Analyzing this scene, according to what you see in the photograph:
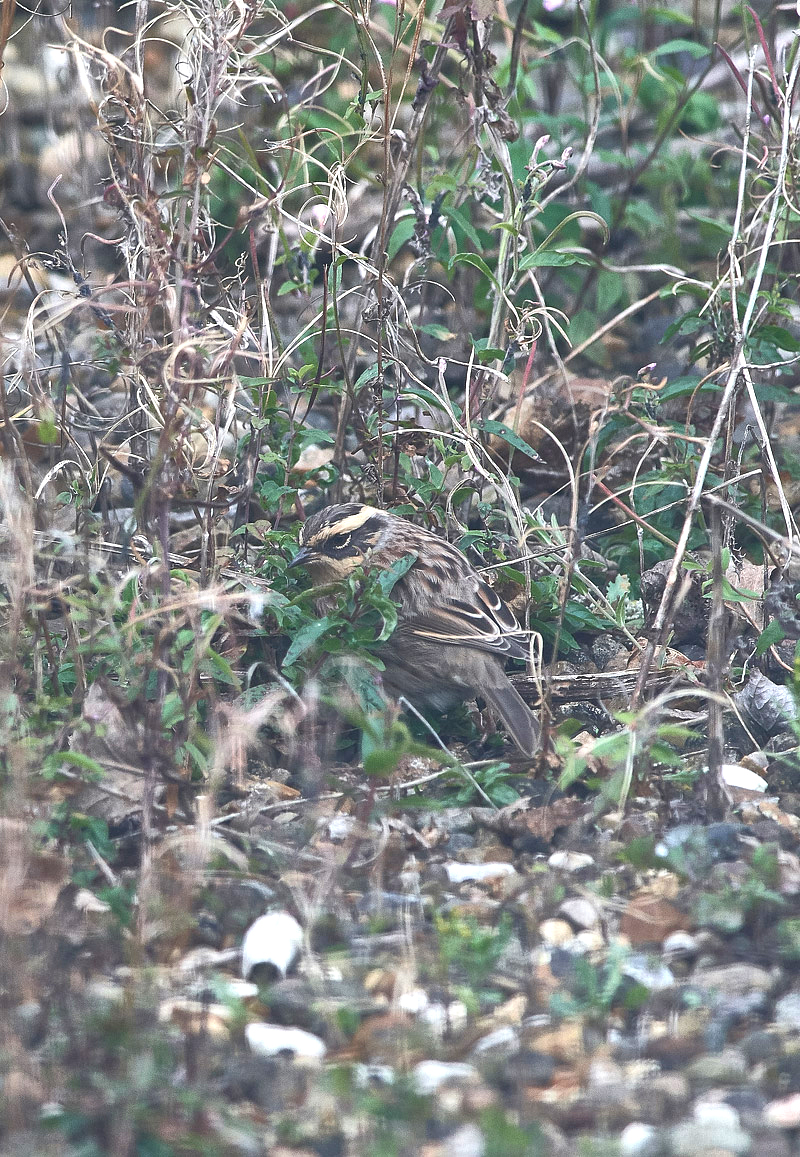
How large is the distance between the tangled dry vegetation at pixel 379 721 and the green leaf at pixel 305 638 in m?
0.01

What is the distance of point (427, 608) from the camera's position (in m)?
4.28

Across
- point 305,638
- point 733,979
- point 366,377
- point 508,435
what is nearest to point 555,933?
point 733,979

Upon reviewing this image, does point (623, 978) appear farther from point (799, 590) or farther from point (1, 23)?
point (1, 23)

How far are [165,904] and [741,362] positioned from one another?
7.87 ft

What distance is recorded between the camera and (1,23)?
445 centimetres

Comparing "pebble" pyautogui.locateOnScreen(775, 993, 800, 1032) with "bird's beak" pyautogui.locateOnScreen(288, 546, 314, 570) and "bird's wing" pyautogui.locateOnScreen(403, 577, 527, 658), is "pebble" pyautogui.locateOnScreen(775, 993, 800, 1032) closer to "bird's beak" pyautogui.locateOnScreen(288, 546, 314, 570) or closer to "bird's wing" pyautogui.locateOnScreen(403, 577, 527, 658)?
"bird's wing" pyautogui.locateOnScreen(403, 577, 527, 658)

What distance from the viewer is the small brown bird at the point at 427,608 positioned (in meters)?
4.15

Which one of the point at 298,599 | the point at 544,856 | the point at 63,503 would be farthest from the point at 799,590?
the point at 63,503

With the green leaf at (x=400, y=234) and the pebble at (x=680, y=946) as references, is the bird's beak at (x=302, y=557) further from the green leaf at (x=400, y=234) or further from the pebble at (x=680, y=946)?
the pebble at (x=680, y=946)

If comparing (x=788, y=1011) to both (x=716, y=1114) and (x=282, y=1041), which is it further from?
(x=282, y=1041)

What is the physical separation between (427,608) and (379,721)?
0.89 m

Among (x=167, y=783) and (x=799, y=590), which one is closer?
(x=167, y=783)

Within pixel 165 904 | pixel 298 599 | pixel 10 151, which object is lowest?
pixel 165 904

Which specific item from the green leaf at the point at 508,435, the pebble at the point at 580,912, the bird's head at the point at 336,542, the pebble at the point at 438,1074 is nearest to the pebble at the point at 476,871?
the pebble at the point at 580,912
